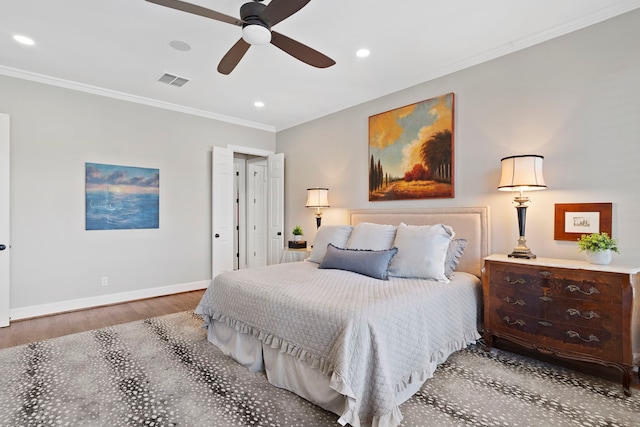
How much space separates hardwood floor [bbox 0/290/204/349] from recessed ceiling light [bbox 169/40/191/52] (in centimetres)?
297

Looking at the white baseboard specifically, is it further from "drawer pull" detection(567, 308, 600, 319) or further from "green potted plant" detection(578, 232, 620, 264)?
"green potted plant" detection(578, 232, 620, 264)

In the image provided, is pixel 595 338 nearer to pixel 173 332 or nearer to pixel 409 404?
pixel 409 404

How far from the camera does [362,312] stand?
180 cm

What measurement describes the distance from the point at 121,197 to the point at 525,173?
4.70 meters

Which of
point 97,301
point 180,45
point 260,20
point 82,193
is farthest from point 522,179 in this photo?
point 97,301

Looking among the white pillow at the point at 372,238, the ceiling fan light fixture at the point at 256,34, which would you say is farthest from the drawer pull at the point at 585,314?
the ceiling fan light fixture at the point at 256,34

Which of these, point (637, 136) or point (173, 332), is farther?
point (173, 332)

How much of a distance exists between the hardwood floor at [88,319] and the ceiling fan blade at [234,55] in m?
2.93

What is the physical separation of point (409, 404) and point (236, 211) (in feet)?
17.4

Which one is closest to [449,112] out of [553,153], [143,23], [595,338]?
[553,153]

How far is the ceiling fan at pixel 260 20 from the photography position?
1.90m

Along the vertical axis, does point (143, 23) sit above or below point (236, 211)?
above

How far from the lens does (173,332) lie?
3.19m

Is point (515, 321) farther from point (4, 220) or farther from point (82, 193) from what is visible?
point (4, 220)
